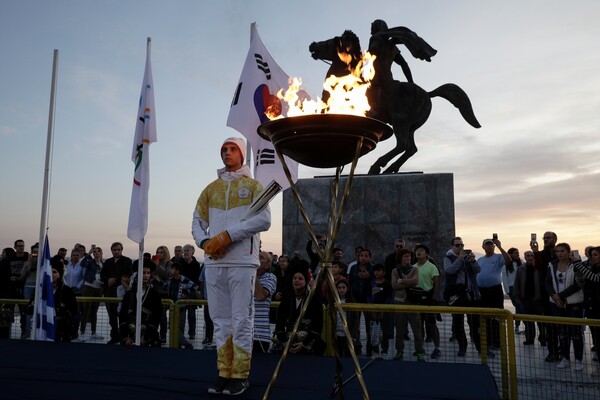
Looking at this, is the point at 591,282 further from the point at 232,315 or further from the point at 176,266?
the point at 176,266

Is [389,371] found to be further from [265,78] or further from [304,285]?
[265,78]

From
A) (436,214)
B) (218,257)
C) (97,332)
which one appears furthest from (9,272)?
(436,214)

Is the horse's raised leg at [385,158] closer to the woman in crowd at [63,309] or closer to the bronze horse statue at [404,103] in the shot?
the bronze horse statue at [404,103]

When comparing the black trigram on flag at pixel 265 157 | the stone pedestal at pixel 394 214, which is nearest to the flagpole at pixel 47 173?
the black trigram on flag at pixel 265 157

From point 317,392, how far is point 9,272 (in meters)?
8.28

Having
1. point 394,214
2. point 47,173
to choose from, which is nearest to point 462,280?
point 394,214

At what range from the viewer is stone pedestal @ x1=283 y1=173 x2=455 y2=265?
39.2 feet

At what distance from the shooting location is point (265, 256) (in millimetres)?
Answer: 7949

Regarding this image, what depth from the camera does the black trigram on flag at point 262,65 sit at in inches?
299

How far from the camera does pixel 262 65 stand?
763 cm

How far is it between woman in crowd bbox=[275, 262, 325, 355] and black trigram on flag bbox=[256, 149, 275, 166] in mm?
1673

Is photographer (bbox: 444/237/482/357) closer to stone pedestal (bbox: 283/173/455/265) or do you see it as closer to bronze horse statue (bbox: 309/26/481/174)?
stone pedestal (bbox: 283/173/455/265)

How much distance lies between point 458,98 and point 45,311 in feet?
30.1

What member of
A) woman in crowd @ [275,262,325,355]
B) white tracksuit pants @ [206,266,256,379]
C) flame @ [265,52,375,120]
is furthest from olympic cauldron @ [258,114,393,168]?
woman in crowd @ [275,262,325,355]
